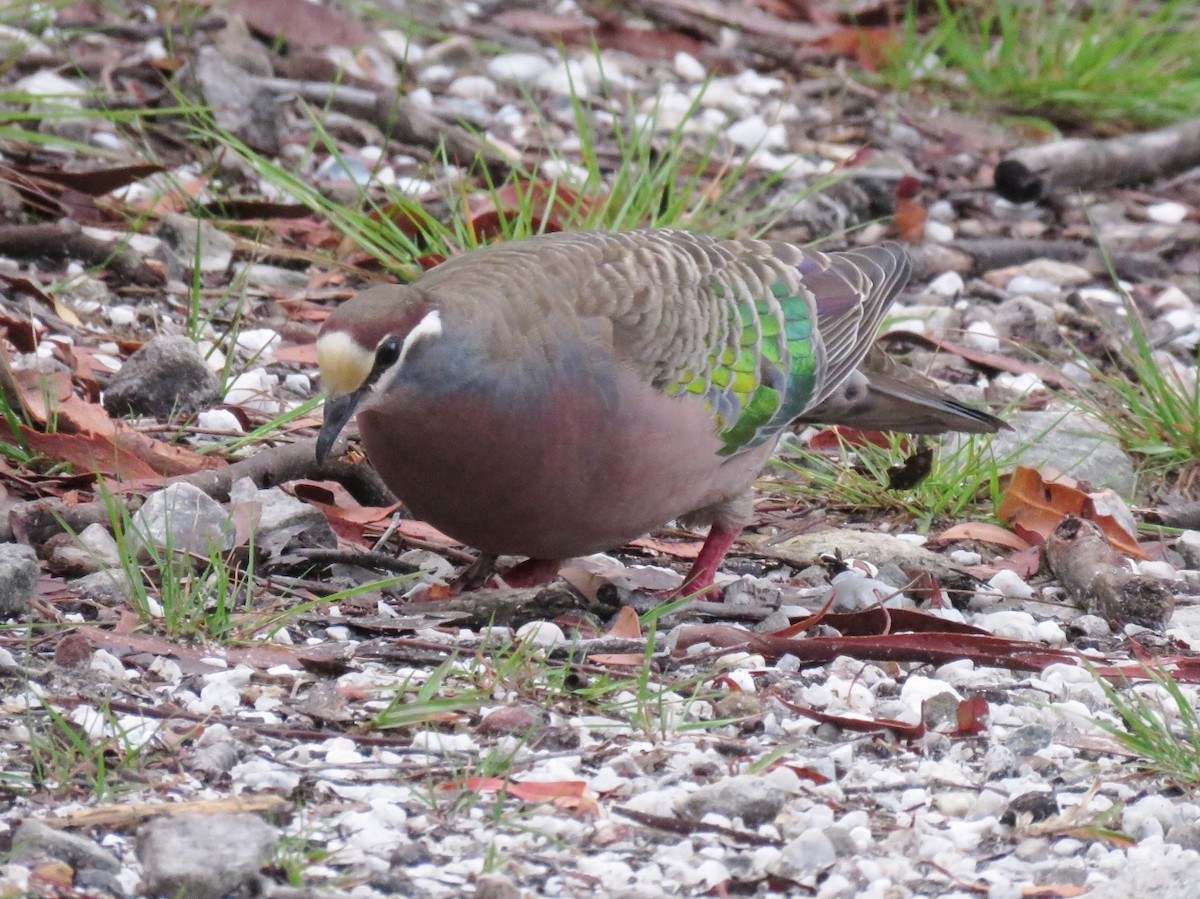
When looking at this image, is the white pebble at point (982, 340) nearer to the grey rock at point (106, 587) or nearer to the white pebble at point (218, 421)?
the white pebble at point (218, 421)

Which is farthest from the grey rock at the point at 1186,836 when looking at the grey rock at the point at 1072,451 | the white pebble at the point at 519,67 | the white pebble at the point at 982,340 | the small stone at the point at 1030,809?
the white pebble at the point at 519,67

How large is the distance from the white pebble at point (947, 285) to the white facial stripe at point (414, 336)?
384 cm

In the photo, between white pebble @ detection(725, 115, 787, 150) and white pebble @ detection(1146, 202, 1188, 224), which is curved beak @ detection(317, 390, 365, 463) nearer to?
white pebble @ detection(725, 115, 787, 150)

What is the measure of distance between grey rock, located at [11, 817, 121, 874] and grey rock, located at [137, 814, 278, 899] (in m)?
0.06

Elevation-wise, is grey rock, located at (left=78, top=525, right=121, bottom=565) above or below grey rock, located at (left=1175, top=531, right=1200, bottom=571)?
below

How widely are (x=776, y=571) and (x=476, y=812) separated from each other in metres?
2.05

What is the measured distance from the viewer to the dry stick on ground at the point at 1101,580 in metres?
4.40

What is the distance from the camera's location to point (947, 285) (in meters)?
7.35

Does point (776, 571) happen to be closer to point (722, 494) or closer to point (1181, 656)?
point (722, 494)

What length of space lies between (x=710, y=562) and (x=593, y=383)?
76cm

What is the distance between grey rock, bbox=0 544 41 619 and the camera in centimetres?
370

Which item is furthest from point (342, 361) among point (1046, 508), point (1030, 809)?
point (1046, 508)

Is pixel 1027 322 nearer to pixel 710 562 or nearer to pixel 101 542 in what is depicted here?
pixel 710 562

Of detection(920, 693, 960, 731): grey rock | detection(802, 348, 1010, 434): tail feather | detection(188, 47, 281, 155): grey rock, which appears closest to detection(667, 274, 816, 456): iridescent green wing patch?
detection(802, 348, 1010, 434): tail feather
